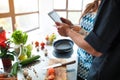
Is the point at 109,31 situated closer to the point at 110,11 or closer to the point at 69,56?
the point at 110,11

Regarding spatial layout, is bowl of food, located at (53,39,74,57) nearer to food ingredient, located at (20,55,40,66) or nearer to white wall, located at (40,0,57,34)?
food ingredient, located at (20,55,40,66)

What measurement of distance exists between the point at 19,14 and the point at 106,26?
1742 millimetres

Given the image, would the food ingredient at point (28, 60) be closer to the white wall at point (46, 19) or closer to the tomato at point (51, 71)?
the tomato at point (51, 71)

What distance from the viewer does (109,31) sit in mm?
608

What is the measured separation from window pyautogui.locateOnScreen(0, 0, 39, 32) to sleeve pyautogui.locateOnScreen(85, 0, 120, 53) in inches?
58.7

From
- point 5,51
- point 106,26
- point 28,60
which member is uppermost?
point 106,26

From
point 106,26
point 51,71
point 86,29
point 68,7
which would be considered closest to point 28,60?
point 51,71

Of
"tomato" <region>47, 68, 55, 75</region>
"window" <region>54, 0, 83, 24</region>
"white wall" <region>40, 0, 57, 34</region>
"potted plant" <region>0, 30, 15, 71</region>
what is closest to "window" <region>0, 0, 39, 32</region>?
"white wall" <region>40, 0, 57, 34</region>

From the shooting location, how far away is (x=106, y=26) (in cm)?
61

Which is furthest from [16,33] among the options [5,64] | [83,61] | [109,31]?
[109,31]

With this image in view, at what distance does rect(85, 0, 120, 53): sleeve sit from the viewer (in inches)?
23.3

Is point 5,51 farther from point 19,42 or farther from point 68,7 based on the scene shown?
point 68,7

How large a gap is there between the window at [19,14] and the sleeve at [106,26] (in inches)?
58.7

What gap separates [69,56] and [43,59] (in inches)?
8.6
